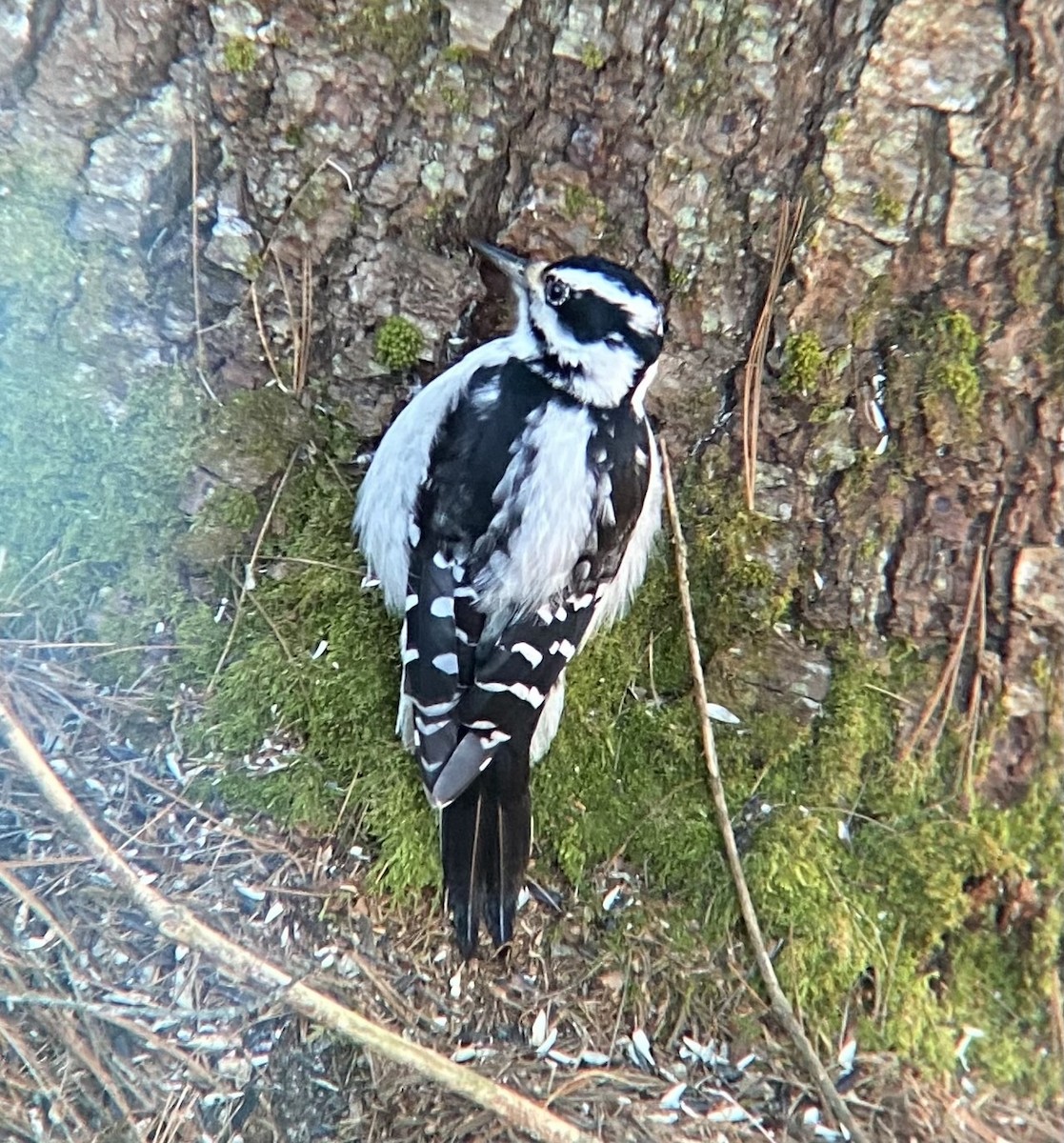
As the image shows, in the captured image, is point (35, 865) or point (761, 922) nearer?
point (35, 865)

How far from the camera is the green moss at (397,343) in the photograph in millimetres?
2504

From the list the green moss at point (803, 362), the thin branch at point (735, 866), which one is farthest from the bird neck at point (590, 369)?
the green moss at point (803, 362)

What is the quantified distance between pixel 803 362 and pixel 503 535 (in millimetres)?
865

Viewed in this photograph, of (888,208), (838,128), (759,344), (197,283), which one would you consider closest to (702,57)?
(838,128)

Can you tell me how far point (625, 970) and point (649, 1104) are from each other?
1.02 ft

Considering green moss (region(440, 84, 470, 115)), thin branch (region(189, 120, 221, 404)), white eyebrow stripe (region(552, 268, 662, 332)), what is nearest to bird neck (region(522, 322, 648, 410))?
white eyebrow stripe (region(552, 268, 662, 332))

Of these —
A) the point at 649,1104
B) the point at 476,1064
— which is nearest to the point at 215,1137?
the point at 476,1064

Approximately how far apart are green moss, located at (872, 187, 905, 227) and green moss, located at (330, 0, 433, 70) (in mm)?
1108

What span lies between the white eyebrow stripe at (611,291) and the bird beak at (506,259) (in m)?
0.11

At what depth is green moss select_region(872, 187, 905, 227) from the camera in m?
2.29

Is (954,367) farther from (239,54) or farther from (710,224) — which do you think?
(239,54)

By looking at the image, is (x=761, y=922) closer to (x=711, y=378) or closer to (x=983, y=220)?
(x=711, y=378)

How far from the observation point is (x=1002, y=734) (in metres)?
2.59

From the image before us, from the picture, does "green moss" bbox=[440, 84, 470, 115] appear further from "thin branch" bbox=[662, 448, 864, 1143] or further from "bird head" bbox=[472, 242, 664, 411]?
"thin branch" bbox=[662, 448, 864, 1143]
